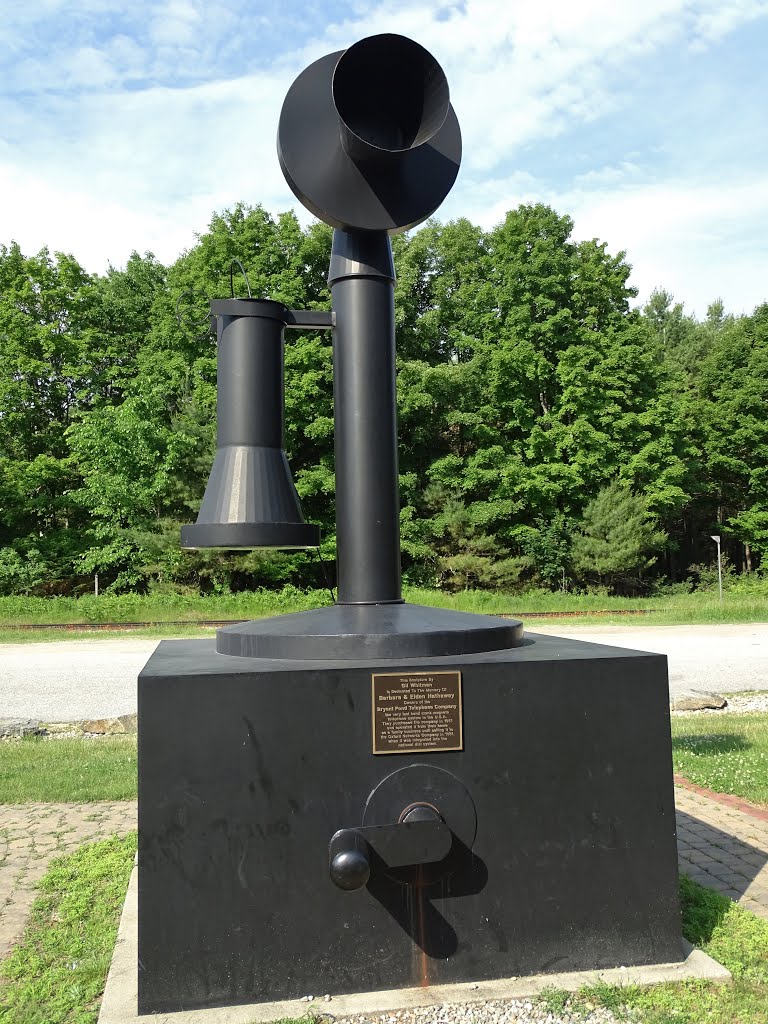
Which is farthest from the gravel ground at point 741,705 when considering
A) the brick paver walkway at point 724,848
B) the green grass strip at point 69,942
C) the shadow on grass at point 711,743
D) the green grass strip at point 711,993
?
the green grass strip at point 69,942

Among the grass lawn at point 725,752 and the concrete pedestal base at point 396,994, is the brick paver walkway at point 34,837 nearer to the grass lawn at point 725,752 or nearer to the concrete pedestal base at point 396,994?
the concrete pedestal base at point 396,994

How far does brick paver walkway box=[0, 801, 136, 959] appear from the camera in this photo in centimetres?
428

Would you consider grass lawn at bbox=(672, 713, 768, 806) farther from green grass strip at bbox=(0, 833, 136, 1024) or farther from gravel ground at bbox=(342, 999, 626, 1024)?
green grass strip at bbox=(0, 833, 136, 1024)

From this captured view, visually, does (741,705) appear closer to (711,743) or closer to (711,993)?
(711,743)

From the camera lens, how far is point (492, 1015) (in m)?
2.99

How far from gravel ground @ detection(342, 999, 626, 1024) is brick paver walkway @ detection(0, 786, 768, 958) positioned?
156 cm

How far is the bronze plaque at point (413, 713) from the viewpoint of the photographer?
326cm

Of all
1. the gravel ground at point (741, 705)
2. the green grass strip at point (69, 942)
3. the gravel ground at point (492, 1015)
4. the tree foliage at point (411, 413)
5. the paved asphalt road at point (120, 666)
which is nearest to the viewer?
the gravel ground at point (492, 1015)

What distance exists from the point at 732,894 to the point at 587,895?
4.87 feet

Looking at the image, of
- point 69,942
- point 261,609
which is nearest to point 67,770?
point 69,942

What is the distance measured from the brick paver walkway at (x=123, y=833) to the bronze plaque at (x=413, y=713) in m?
2.10

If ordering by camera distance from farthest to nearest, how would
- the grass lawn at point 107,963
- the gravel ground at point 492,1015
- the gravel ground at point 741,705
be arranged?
the gravel ground at point 741,705
the grass lawn at point 107,963
the gravel ground at point 492,1015

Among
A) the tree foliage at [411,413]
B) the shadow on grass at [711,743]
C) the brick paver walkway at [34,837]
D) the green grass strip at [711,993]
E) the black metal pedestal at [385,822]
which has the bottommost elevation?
the shadow on grass at [711,743]

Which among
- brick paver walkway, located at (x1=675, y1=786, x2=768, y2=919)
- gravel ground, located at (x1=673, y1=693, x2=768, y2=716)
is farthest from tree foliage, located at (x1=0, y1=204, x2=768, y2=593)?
brick paver walkway, located at (x1=675, y1=786, x2=768, y2=919)
